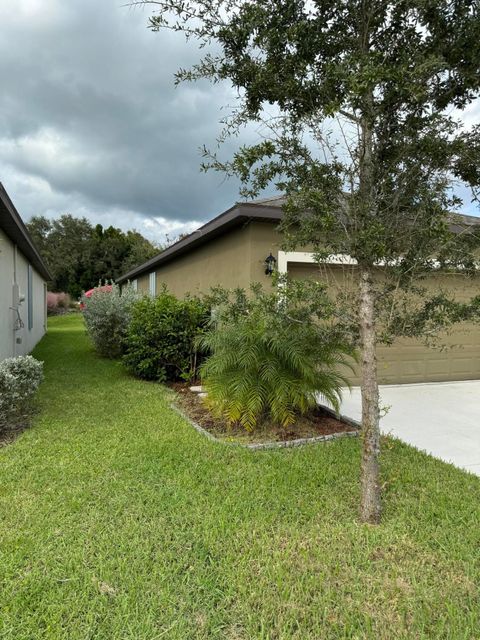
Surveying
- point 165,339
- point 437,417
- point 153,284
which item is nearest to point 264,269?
point 165,339

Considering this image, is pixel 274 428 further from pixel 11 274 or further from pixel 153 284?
pixel 153 284

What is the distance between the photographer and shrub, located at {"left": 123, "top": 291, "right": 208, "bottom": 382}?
23.2ft

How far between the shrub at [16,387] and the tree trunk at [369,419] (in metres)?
3.69

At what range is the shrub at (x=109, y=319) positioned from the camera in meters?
9.36

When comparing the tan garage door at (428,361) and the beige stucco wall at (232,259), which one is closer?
the beige stucco wall at (232,259)

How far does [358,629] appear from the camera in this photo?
1.76 m

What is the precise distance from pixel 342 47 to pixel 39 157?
11.6m

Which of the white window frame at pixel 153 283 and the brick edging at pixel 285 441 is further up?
the white window frame at pixel 153 283

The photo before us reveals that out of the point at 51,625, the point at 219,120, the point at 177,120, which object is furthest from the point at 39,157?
the point at 51,625

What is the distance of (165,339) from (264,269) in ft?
7.28

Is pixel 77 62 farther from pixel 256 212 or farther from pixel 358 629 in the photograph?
pixel 358 629

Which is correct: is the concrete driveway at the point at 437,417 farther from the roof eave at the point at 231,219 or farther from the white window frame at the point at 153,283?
the white window frame at the point at 153,283

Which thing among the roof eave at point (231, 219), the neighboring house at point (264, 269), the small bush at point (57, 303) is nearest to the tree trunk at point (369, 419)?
the neighboring house at point (264, 269)

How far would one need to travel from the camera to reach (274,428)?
443 cm
